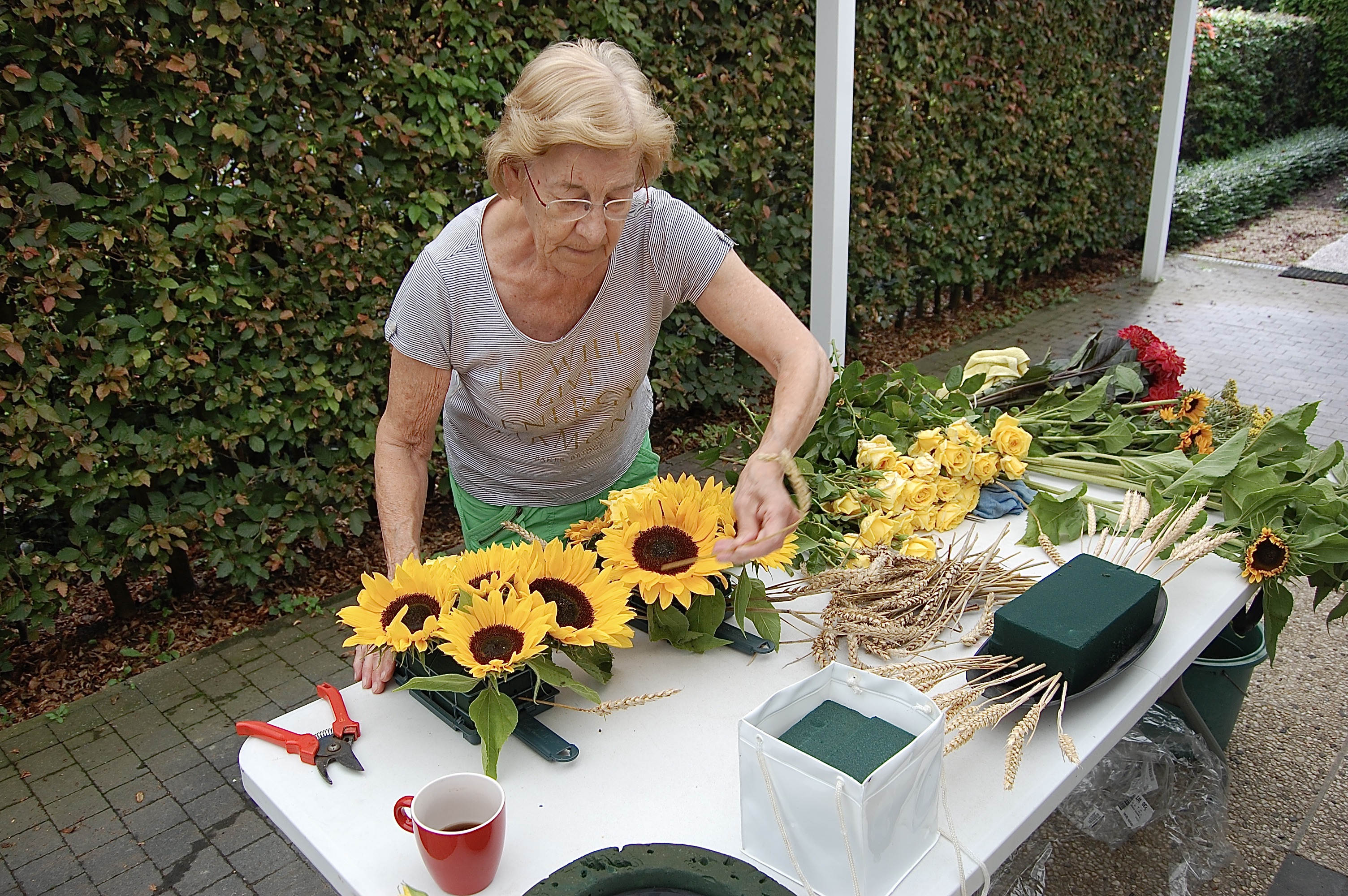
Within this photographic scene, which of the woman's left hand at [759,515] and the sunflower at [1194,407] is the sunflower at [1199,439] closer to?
the sunflower at [1194,407]

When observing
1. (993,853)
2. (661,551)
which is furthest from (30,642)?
(993,853)

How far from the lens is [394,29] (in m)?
3.95

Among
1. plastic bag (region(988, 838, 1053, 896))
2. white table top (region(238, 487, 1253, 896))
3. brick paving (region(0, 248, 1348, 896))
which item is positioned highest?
white table top (region(238, 487, 1253, 896))

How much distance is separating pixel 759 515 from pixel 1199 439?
152 centimetres

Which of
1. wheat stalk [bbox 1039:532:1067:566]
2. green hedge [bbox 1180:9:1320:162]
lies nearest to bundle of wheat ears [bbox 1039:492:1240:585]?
wheat stalk [bbox 1039:532:1067:566]

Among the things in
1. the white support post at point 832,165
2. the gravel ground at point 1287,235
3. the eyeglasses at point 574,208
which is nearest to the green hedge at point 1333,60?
the gravel ground at point 1287,235

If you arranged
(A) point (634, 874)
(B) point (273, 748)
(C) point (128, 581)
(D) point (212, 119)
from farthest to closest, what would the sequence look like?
1. (C) point (128, 581)
2. (D) point (212, 119)
3. (B) point (273, 748)
4. (A) point (634, 874)

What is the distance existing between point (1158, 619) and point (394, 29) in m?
3.63

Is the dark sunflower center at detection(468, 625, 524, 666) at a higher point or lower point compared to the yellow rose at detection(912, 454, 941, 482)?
higher

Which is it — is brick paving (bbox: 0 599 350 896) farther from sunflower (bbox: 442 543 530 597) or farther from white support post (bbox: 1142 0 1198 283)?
white support post (bbox: 1142 0 1198 283)

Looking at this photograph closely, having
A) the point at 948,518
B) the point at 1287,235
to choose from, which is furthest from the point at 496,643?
A: the point at 1287,235

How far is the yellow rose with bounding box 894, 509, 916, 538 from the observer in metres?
2.19

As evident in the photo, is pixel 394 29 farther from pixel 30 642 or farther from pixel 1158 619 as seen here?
pixel 1158 619

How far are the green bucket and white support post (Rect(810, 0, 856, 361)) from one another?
227 cm
